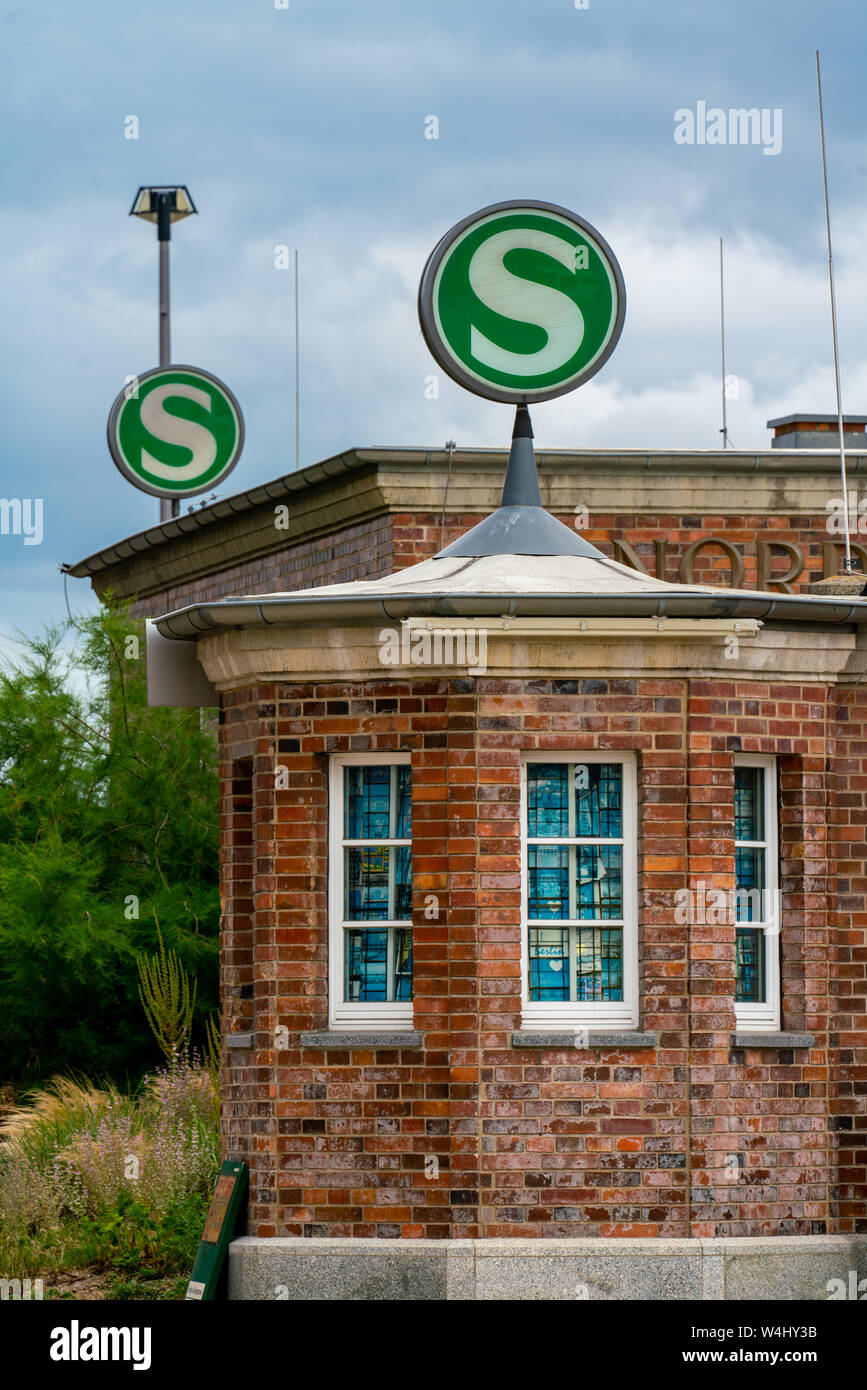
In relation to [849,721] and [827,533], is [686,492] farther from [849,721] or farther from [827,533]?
[849,721]

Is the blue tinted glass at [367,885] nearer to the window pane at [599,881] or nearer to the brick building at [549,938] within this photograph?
the brick building at [549,938]

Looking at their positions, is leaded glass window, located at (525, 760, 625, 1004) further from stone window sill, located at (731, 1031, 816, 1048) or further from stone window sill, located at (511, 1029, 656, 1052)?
stone window sill, located at (731, 1031, 816, 1048)

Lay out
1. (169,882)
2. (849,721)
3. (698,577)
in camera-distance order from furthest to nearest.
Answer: (169,882) → (698,577) → (849,721)

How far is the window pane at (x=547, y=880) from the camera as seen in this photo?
11867 millimetres

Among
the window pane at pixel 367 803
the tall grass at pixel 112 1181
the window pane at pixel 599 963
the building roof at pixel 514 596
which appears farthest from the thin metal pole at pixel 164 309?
the window pane at pixel 599 963

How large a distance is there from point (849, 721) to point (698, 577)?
186 inches

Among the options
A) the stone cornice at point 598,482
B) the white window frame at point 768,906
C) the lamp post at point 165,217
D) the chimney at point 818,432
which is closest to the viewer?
the white window frame at point 768,906

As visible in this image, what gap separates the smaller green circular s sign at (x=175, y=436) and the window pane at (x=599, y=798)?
41.4ft

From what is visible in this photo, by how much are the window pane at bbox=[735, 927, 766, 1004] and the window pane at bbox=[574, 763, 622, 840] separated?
109cm

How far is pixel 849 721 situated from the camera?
488 inches

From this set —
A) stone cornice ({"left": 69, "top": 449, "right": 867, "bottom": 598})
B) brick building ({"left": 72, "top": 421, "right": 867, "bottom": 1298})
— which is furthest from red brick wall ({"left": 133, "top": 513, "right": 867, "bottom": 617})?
brick building ({"left": 72, "top": 421, "right": 867, "bottom": 1298})
